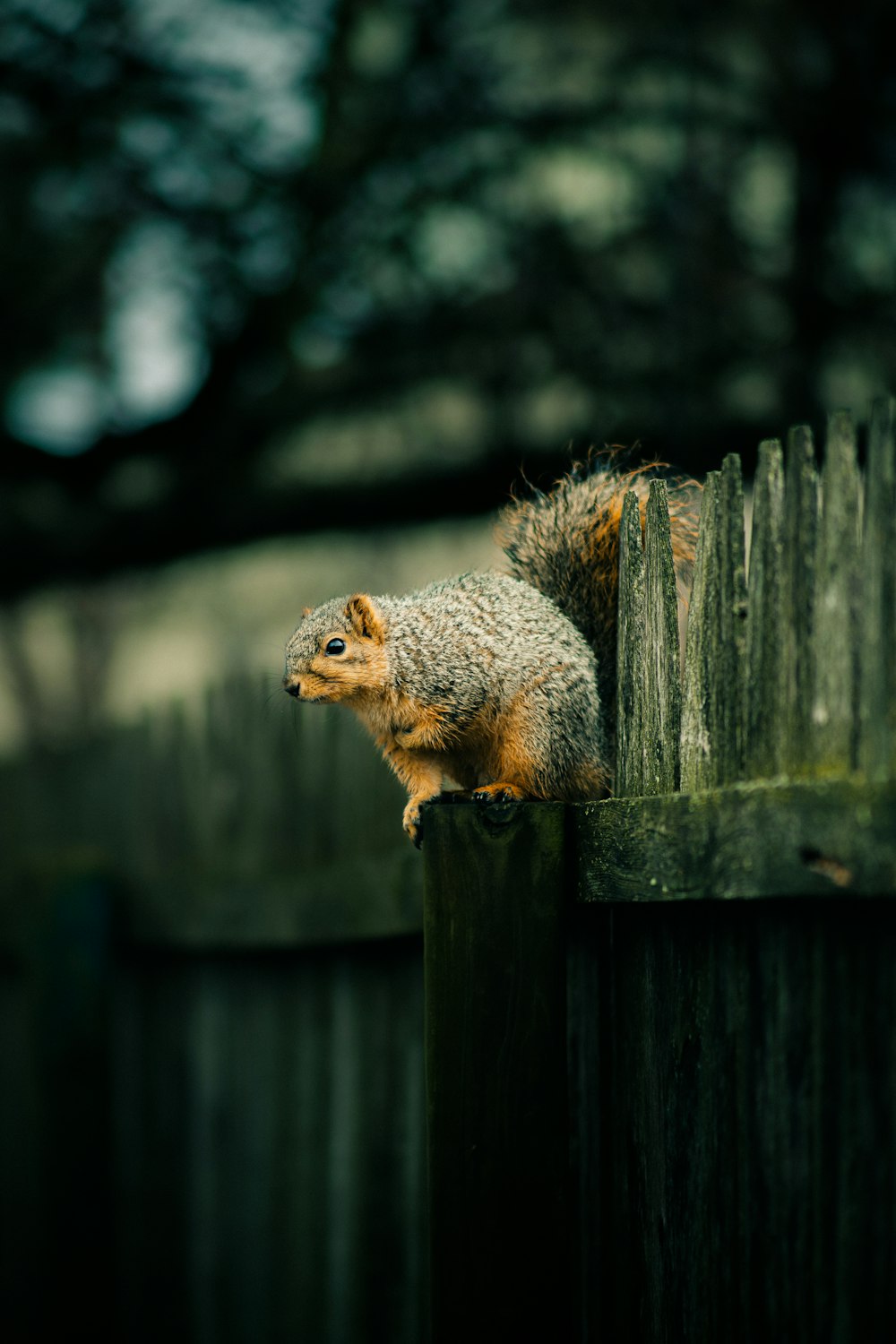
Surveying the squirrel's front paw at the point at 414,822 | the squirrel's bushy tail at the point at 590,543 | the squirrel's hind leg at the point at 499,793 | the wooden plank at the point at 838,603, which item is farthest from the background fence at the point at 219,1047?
the wooden plank at the point at 838,603

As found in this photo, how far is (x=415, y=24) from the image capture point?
4133 millimetres

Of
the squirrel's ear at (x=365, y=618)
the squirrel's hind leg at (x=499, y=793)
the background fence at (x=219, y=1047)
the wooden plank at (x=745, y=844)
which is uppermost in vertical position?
the squirrel's ear at (x=365, y=618)

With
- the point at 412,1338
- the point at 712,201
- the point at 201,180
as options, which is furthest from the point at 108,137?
the point at 412,1338

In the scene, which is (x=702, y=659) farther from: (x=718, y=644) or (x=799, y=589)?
(x=799, y=589)

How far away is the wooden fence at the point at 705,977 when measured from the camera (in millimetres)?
1167

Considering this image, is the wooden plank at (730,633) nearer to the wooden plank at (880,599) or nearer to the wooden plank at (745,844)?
the wooden plank at (745,844)

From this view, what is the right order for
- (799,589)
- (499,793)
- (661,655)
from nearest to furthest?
(799,589), (661,655), (499,793)

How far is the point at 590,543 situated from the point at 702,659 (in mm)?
521

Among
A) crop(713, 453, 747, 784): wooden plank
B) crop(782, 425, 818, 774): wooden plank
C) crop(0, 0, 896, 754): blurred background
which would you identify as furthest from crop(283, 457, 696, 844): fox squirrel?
crop(0, 0, 896, 754): blurred background

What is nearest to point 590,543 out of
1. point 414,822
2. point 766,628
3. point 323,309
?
point 414,822

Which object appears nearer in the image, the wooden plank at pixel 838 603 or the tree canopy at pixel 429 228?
the wooden plank at pixel 838 603

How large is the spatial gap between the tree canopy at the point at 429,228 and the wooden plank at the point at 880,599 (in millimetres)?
2698

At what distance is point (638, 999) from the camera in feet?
5.00

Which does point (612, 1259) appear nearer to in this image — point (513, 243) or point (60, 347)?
point (513, 243)
